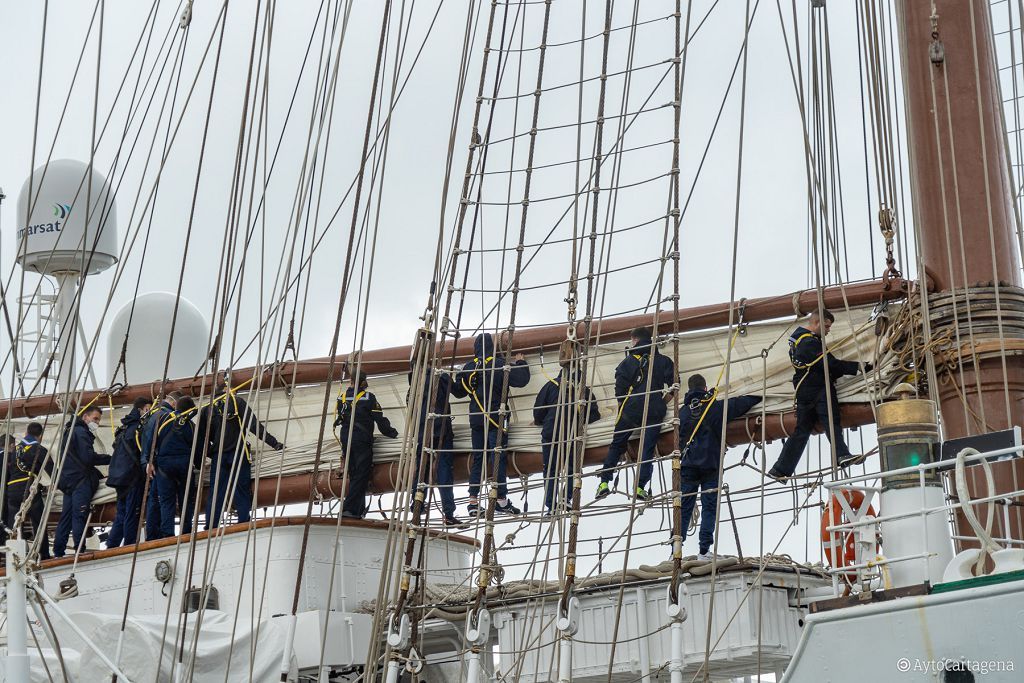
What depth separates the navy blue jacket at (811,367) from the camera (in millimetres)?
9641

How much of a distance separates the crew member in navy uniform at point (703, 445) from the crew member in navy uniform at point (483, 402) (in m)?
1.40

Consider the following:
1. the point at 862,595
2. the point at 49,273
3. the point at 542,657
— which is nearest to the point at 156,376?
the point at 49,273

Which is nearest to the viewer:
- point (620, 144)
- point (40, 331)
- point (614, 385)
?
point (620, 144)

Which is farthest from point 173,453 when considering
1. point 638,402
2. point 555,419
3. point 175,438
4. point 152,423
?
point 638,402

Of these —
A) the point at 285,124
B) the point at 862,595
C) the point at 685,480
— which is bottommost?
the point at 862,595

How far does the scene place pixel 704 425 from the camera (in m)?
9.95

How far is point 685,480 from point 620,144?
242cm

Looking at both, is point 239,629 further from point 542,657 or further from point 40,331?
point 40,331

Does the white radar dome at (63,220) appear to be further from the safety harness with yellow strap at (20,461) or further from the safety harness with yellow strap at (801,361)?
the safety harness with yellow strap at (801,361)

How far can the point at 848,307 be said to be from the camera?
32.5ft

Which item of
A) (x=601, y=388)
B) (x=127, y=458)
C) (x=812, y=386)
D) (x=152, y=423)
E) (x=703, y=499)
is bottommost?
(x=703, y=499)

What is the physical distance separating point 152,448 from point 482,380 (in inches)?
119

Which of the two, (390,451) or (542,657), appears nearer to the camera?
(542,657)

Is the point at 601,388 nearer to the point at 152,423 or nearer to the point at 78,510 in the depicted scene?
the point at 152,423
